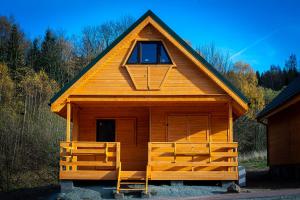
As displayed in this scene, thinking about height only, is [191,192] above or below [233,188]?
below

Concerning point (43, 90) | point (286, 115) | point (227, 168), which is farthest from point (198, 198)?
point (43, 90)

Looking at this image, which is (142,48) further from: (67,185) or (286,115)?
(286,115)

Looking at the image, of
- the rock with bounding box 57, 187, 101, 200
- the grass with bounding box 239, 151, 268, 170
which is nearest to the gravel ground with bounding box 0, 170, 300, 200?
the rock with bounding box 57, 187, 101, 200

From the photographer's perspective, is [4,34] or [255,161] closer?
[255,161]

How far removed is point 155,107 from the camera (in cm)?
1858

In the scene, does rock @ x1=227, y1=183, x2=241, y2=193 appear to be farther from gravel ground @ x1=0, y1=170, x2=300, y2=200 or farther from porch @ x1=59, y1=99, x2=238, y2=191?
porch @ x1=59, y1=99, x2=238, y2=191

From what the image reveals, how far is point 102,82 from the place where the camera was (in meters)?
17.0

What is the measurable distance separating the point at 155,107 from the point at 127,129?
156cm

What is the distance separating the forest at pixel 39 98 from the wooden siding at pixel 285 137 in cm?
1496

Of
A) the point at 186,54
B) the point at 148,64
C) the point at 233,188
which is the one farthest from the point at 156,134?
the point at 233,188

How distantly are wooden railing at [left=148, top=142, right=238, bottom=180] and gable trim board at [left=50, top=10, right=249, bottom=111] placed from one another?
6.17ft

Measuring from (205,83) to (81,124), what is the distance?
5.71 meters

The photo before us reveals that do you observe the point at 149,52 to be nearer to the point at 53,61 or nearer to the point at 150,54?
the point at 150,54

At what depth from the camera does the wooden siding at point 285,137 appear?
64.8 ft
